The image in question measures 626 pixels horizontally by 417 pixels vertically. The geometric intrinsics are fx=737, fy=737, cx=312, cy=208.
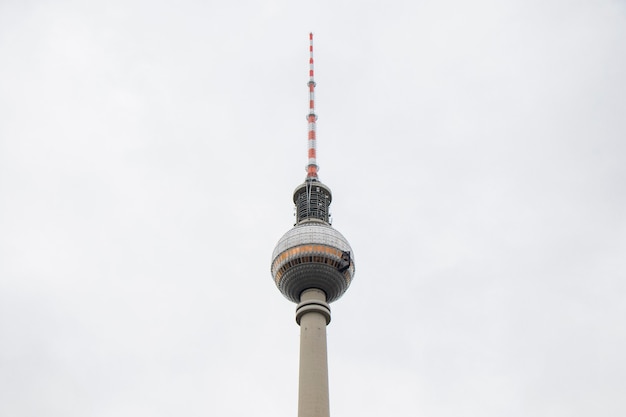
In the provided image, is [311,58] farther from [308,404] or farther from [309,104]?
[308,404]

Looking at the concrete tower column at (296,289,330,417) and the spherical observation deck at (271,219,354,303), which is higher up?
the spherical observation deck at (271,219,354,303)

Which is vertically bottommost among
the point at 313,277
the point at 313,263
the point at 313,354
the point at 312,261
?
the point at 313,354

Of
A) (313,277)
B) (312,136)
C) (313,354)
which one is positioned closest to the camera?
→ (313,354)

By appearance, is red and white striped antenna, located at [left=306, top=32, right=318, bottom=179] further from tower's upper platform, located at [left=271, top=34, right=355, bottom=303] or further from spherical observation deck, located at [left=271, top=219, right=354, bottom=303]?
spherical observation deck, located at [left=271, top=219, right=354, bottom=303]

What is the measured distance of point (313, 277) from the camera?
89.6 metres

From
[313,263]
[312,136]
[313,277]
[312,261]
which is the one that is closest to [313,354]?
[313,277]

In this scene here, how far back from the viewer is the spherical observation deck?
294 feet

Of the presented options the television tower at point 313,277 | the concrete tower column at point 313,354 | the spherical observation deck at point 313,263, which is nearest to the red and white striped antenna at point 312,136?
the television tower at point 313,277

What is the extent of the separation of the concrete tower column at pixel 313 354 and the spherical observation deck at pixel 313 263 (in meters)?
1.49

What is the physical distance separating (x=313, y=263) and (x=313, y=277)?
67.0 inches

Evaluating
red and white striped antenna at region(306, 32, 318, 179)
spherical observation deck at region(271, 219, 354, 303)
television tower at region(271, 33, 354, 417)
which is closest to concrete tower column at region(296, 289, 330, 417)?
television tower at region(271, 33, 354, 417)

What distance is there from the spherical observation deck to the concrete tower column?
149 cm

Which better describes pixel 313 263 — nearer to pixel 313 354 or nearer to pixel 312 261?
pixel 312 261

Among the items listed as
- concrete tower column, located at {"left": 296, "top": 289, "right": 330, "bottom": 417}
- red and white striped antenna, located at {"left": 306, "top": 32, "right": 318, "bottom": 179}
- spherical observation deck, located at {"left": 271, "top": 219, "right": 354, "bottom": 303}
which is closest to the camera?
concrete tower column, located at {"left": 296, "top": 289, "right": 330, "bottom": 417}
